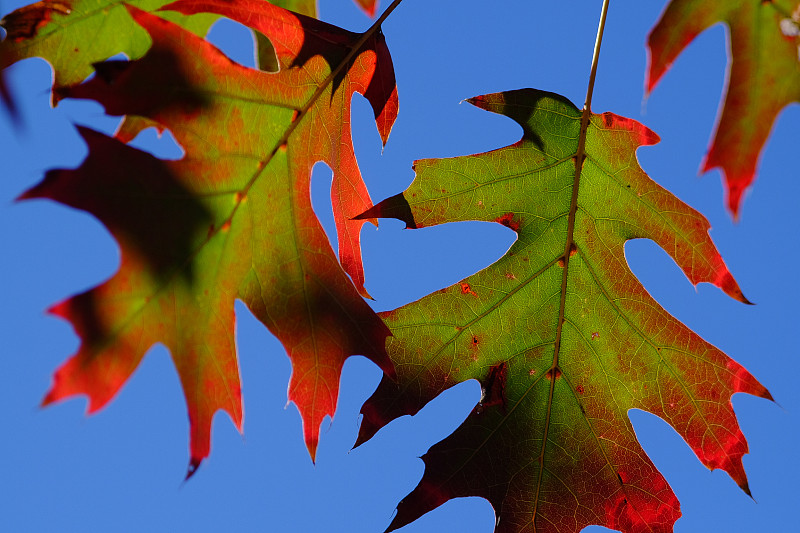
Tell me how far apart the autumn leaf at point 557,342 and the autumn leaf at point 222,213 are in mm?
221

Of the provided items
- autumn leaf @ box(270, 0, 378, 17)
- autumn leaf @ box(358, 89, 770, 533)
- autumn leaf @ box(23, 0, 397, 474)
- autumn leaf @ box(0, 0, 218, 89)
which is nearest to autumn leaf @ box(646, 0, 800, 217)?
autumn leaf @ box(358, 89, 770, 533)

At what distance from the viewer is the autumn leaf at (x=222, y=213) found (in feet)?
3.68

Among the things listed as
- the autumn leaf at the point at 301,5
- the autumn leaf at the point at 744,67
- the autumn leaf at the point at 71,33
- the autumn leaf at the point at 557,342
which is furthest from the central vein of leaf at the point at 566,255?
the autumn leaf at the point at 71,33

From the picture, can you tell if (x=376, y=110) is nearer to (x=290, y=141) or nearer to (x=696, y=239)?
(x=290, y=141)

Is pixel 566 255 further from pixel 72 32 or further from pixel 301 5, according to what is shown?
pixel 72 32

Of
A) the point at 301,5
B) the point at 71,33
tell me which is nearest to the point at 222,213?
the point at 71,33

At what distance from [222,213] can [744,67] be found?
2.97 feet

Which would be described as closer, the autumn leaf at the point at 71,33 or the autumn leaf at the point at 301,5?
the autumn leaf at the point at 71,33

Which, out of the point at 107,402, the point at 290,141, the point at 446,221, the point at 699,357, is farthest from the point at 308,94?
the point at 699,357

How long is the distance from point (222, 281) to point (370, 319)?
0.27m

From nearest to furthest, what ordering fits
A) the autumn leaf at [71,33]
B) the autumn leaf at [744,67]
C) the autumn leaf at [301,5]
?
1. the autumn leaf at [744,67]
2. the autumn leaf at [71,33]
3. the autumn leaf at [301,5]

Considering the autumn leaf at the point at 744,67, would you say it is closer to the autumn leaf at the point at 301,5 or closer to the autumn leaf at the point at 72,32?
the autumn leaf at the point at 72,32

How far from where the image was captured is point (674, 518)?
1.48m

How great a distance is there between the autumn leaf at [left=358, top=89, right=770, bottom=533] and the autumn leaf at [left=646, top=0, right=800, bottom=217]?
0.34 meters
